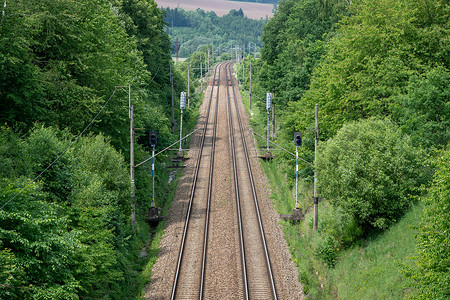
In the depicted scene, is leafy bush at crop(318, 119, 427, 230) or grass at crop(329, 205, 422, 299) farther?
leafy bush at crop(318, 119, 427, 230)

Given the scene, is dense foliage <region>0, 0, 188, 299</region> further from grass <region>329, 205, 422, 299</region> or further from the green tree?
the green tree

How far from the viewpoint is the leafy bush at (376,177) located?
76.3 feet

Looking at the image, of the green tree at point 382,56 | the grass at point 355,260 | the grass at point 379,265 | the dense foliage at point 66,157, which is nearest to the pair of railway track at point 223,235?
the grass at point 355,260

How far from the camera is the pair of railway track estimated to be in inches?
921

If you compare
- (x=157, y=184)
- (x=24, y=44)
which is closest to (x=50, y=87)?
(x=24, y=44)

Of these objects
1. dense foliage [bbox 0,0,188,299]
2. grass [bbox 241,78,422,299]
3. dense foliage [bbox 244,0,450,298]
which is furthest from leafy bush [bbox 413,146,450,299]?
dense foliage [bbox 0,0,188,299]

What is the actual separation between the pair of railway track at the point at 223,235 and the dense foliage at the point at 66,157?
3.09 m

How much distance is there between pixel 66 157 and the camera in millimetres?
23719

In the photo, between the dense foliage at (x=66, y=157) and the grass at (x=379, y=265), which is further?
the grass at (x=379, y=265)

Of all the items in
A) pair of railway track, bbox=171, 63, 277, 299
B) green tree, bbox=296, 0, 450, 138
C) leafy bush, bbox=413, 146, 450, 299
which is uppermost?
green tree, bbox=296, 0, 450, 138

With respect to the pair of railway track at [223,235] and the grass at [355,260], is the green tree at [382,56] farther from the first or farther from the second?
the pair of railway track at [223,235]

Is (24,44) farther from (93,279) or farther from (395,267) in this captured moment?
(395,267)

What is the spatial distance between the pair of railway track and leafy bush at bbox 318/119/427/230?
5.55m

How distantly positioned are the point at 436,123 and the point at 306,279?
10.9 m
